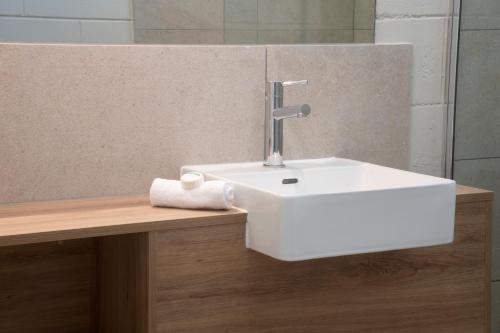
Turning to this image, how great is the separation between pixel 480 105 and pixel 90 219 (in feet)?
3.74

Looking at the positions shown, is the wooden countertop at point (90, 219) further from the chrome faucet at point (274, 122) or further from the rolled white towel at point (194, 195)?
the chrome faucet at point (274, 122)

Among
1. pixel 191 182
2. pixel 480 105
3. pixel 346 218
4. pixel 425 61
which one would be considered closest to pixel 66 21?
pixel 191 182

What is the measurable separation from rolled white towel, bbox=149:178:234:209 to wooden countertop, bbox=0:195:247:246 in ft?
0.05

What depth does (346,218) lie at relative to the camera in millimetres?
1615

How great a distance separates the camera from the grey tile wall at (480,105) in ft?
7.03

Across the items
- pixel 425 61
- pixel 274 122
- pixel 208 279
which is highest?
pixel 425 61

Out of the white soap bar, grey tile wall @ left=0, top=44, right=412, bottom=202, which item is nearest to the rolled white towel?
the white soap bar

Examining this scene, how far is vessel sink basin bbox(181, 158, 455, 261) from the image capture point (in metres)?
1.56

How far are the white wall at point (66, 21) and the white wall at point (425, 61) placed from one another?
0.73 meters

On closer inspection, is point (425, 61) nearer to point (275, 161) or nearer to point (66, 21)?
point (275, 161)

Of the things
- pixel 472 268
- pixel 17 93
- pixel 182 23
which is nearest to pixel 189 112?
pixel 182 23

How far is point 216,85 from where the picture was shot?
196 cm

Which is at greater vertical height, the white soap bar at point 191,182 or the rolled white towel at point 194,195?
the white soap bar at point 191,182

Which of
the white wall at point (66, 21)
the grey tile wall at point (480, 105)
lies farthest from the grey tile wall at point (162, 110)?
the grey tile wall at point (480, 105)
